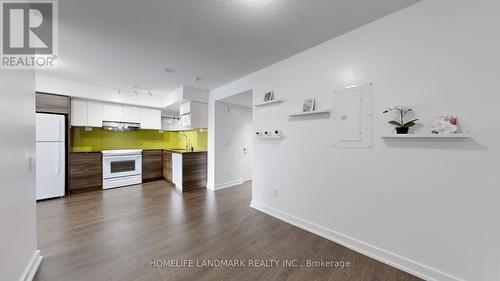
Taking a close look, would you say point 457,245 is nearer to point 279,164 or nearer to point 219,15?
point 279,164

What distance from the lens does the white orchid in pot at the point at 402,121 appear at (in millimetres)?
1705

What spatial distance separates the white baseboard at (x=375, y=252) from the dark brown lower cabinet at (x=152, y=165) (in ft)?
13.9

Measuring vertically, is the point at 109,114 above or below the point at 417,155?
above

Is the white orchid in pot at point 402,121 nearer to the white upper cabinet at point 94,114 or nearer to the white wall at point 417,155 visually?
the white wall at point 417,155

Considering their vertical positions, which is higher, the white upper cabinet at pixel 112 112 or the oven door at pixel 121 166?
the white upper cabinet at pixel 112 112

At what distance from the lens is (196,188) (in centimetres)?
462

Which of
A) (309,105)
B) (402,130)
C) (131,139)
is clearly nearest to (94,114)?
(131,139)

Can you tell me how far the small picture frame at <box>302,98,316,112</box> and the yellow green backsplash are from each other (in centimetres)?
344

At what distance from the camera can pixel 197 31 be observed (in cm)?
215

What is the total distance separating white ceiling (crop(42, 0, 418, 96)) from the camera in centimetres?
175

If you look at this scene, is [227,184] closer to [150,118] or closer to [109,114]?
[150,118]

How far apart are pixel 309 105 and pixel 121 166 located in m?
Result: 4.94

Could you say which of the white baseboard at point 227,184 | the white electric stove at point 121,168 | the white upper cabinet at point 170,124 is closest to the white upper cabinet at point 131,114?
the white upper cabinet at point 170,124

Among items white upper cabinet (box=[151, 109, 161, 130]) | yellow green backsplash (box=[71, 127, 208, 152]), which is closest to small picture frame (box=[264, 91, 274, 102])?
yellow green backsplash (box=[71, 127, 208, 152])
